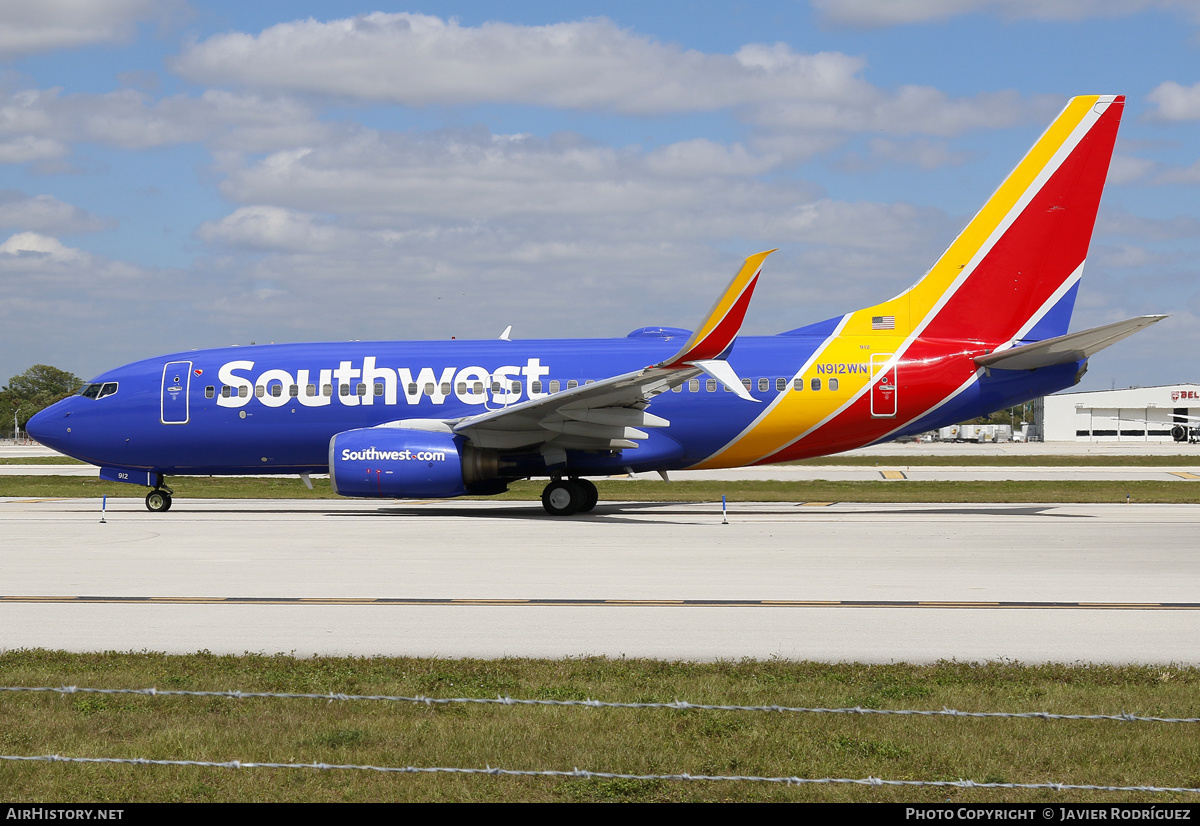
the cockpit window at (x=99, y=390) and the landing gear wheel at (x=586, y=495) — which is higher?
the cockpit window at (x=99, y=390)

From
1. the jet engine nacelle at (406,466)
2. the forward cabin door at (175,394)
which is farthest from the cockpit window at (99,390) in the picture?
the jet engine nacelle at (406,466)

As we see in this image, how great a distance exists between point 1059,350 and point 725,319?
7866 mm

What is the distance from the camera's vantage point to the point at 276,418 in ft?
86.1

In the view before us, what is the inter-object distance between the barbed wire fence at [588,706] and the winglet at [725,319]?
551 inches

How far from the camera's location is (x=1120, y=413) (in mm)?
119375

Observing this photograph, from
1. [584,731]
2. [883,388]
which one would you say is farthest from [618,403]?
[584,731]

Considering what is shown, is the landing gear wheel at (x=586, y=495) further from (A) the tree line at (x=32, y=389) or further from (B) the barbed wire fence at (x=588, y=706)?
(A) the tree line at (x=32, y=389)

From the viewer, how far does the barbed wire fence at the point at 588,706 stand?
590cm

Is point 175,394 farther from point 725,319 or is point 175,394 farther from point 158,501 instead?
point 725,319

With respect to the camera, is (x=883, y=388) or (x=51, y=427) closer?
(x=883, y=388)

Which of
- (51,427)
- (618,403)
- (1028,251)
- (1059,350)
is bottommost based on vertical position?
(51,427)

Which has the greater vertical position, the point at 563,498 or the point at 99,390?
the point at 99,390

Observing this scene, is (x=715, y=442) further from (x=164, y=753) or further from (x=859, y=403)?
(x=164, y=753)
